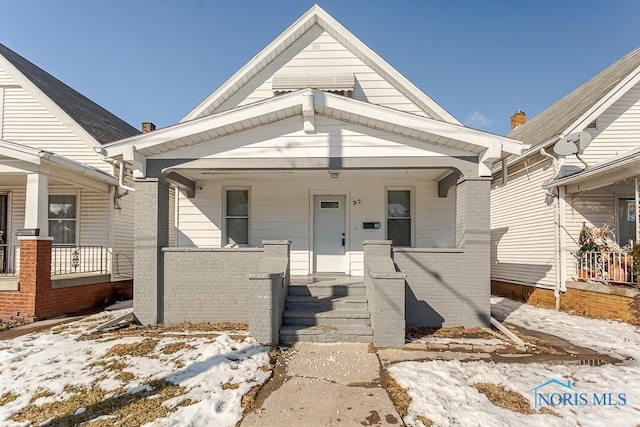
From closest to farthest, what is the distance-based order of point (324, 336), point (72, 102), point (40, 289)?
1. point (324, 336)
2. point (40, 289)
3. point (72, 102)

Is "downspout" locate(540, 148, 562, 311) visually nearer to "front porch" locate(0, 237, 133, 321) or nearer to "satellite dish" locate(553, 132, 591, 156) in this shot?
"satellite dish" locate(553, 132, 591, 156)

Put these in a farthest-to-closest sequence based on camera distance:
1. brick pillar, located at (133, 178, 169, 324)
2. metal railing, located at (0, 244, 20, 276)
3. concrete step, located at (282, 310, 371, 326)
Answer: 1. metal railing, located at (0, 244, 20, 276)
2. brick pillar, located at (133, 178, 169, 324)
3. concrete step, located at (282, 310, 371, 326)

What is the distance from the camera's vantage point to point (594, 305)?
24.9ft

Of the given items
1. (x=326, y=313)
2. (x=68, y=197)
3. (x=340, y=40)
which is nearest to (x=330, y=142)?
(x=326, y=313)

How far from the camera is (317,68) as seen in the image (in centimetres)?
906

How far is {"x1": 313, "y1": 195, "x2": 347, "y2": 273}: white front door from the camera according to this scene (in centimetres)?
866

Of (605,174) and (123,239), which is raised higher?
(605,174)

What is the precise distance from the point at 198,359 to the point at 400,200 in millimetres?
6076

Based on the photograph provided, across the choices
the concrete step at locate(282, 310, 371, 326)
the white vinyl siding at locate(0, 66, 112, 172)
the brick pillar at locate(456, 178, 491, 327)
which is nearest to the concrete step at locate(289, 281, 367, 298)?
the concrete step at locate(282, 310, 371, 326)

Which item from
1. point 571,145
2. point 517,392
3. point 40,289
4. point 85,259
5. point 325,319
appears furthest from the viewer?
point 85,259

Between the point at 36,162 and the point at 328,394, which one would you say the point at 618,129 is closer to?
the point at 328,394

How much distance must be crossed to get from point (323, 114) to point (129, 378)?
5.16 metres

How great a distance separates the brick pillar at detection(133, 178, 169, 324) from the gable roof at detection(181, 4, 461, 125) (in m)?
3.00

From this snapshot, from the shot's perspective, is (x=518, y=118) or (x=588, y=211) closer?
(x=588, y=211)
